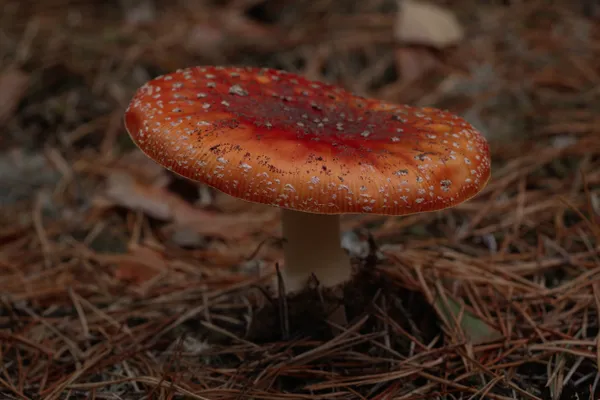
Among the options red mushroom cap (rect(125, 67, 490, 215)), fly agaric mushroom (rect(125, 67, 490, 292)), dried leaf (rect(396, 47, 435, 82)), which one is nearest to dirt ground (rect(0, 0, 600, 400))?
dried leaf (rect(396, 47, 435, 82))

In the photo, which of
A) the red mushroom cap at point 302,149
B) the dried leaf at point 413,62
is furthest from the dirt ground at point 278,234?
the red mushroom cap at point 302,149

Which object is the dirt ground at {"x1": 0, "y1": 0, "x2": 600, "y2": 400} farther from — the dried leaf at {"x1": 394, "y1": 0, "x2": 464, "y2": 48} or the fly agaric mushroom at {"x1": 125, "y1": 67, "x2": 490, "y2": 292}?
the fly agaric mushroom at {"x1": 125, "y1": 67, "x2": 490, "y2": 292}

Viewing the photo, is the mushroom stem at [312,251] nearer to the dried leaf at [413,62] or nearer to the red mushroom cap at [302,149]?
the red mushroom cap at [302,149]

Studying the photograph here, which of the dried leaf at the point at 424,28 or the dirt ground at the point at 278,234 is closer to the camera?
the dirt ground at the point at 278,234

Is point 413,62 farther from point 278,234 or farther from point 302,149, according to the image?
point 302,149

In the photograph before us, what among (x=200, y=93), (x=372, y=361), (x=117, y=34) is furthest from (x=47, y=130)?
(x=372, y=361)

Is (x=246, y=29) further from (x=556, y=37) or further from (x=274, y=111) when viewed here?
(x=274, y=111)
